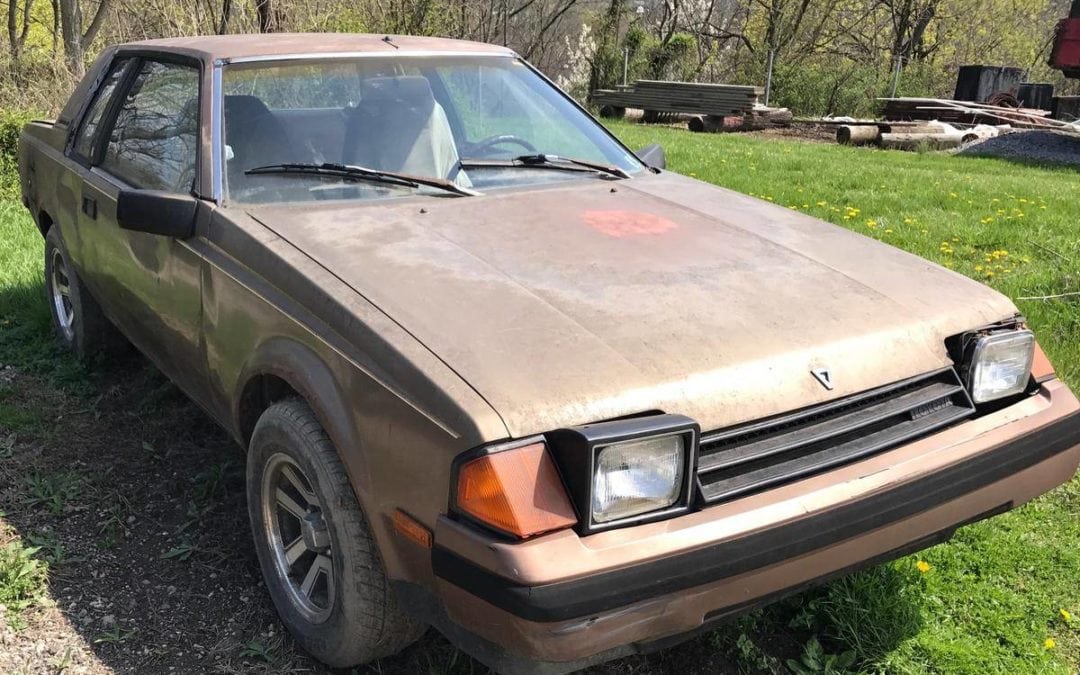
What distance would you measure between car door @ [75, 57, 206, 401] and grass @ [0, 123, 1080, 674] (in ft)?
2.07

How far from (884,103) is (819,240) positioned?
695 inches

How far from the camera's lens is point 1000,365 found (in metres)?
2.57

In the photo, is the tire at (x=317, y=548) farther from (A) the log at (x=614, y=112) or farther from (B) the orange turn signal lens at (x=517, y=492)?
(A) the log at (x=614, y=112)

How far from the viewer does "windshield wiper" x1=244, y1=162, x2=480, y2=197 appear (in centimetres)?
311

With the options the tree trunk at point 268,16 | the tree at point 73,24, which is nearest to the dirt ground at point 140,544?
the tree at point 73,24

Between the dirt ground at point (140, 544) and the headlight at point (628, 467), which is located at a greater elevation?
the headlight at point (628, 467)

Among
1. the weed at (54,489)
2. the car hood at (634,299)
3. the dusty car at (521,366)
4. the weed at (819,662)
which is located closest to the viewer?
the dusty car at (521,366)

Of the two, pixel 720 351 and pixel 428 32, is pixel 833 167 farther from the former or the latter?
pixel 428 32

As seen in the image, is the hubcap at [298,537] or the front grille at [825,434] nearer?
the front grille at [825,434]

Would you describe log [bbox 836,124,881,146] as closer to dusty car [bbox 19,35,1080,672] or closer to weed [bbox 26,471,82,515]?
dusty car [bbox 19,35,1080,672]

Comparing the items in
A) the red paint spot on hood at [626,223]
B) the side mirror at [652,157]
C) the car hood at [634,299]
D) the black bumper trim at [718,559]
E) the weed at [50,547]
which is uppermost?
the side mirror at [652,157]

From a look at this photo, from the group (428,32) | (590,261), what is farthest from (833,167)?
(428,32)

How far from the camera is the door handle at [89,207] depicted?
384 centimetres

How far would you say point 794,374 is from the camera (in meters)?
2.21
